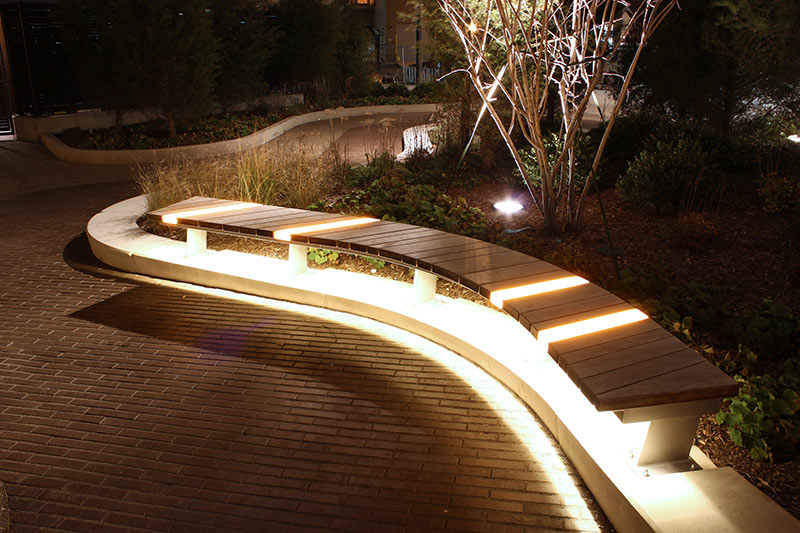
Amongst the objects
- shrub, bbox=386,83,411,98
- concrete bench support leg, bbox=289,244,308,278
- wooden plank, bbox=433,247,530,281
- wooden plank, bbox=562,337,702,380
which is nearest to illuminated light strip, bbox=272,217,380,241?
concrete bench support leg, bbox=289,244,308,278

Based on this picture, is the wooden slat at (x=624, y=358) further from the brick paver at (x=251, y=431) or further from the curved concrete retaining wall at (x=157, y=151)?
the curved concrete retaining wall at (x=157, y=151)

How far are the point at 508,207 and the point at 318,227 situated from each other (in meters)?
2.58

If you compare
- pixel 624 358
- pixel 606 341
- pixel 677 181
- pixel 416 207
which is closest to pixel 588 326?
pixel 606 341

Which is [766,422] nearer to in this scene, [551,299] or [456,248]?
[551,299]

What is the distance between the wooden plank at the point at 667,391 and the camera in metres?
2.58

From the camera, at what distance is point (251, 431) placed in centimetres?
341

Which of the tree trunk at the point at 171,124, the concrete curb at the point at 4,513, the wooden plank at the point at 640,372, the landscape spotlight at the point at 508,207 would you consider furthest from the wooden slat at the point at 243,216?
the tree trunk at the point at 171,124

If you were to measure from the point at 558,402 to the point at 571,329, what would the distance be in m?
0.43

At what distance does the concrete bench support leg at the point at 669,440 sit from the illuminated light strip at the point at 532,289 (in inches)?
43.3

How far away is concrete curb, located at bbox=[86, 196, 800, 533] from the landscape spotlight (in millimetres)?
2161

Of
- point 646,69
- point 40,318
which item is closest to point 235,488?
point 40,318

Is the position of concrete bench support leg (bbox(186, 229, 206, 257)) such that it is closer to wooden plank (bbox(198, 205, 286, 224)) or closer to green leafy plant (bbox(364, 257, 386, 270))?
wooden plank (bbox(198, 205, 286, 224))

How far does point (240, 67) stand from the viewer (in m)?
15.1

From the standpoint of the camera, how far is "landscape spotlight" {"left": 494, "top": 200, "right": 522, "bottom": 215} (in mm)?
6720
